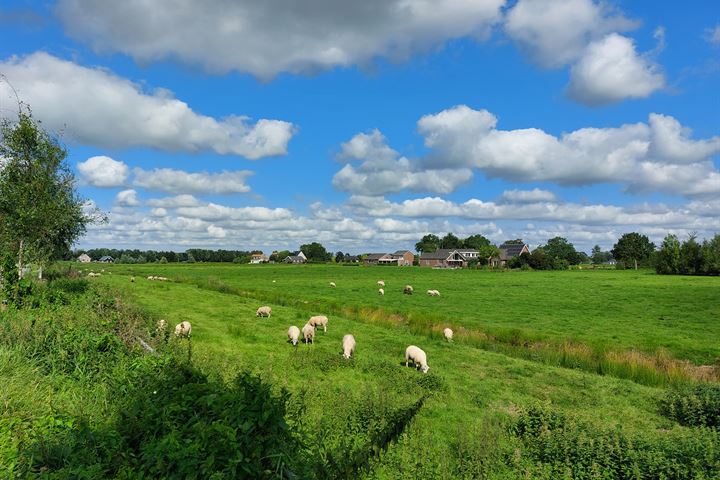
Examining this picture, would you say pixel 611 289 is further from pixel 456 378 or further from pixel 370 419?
pixel 370 419

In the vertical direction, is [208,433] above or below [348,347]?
above

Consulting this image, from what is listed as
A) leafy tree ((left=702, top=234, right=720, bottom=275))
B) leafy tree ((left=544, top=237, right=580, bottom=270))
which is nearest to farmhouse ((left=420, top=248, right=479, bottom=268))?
leafy tree ((left=544, top=237, right=580, bottom=270))

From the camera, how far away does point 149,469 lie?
4863 mm

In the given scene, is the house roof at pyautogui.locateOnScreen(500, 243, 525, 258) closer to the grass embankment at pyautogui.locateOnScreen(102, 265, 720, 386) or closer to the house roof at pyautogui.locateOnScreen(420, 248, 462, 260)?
the house roof at pyautogui.locateOnScreen(420, 248, 462, 260)

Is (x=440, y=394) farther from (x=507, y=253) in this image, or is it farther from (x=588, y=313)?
(x=507, y=253)

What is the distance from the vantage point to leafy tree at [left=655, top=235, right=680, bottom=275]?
105812mm

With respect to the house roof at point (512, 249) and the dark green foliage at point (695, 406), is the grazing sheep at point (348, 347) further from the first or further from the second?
the house roof at point (512, 249)

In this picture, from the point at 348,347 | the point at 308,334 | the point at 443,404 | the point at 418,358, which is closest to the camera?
the point at 443,404

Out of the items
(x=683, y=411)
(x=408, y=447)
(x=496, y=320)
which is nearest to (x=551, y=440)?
(x=408, y=447)

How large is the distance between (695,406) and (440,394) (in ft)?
26.9

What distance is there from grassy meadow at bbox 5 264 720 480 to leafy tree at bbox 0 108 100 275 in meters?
8.26

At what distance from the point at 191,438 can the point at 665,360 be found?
82.8ft

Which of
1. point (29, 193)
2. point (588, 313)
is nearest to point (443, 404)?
point (29, 193)

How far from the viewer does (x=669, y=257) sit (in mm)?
107875
